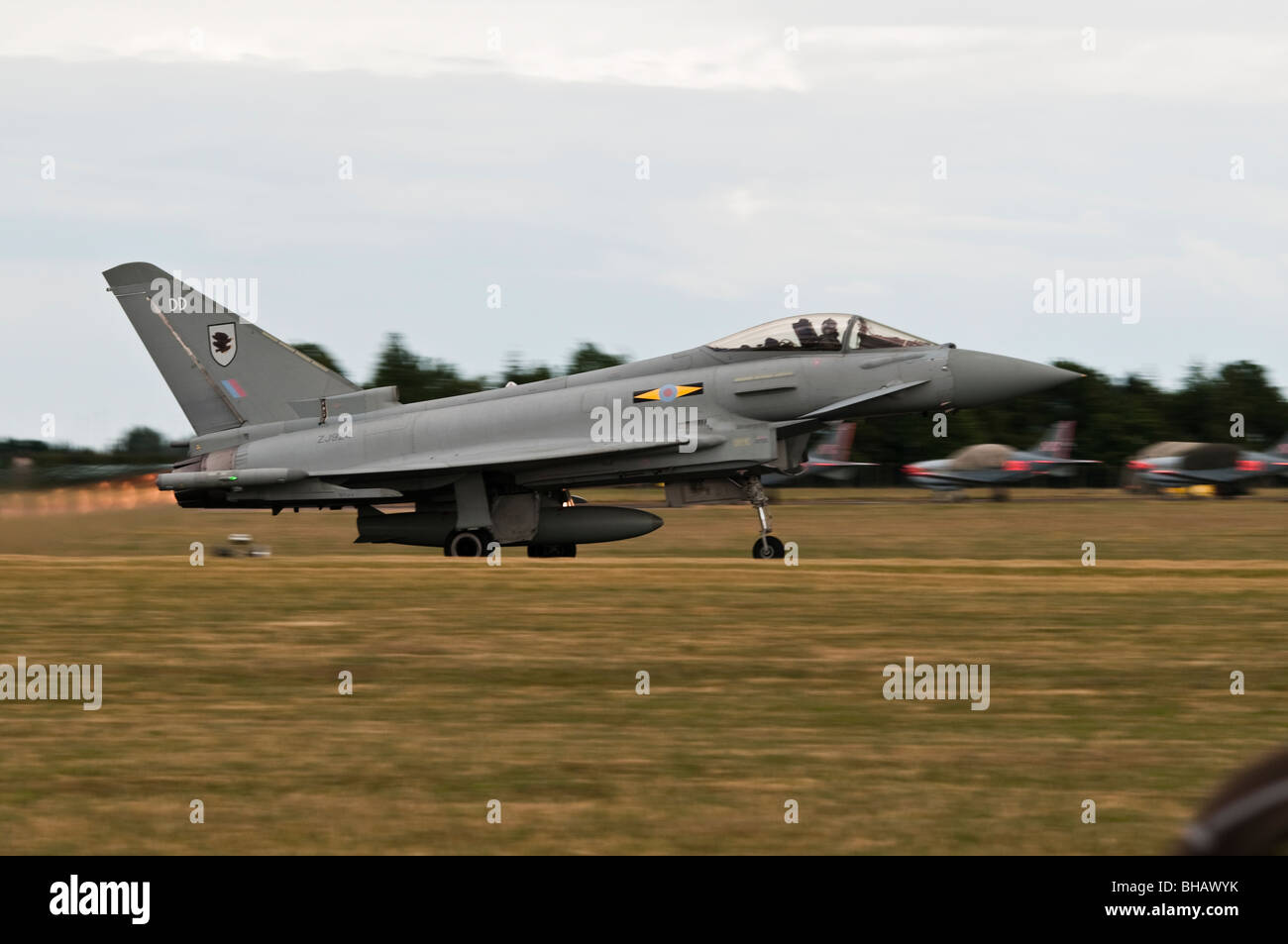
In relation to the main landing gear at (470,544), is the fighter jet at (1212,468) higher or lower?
higher

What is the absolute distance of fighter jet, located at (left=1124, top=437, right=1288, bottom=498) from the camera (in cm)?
5066

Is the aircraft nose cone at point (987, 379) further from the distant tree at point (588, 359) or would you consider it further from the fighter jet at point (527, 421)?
the distant tree at point (588, 359)

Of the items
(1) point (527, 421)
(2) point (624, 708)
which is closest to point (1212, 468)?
(1) point (527, 421)

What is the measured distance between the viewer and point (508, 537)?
67.2 ft

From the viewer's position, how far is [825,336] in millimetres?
19391

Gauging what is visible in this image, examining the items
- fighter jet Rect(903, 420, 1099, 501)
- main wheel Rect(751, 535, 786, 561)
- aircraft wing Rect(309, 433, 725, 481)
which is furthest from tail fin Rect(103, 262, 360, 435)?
fighter jet Rect(903, 420, 1099, 501)

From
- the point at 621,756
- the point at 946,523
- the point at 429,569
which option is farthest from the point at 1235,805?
the point at 946,523

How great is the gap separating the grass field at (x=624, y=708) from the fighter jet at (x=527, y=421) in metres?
2.73

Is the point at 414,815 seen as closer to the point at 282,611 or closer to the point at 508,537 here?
the point at 282,611

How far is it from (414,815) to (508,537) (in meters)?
14.5

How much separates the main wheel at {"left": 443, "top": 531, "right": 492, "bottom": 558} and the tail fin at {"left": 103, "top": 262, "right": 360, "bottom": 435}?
3.02 meters

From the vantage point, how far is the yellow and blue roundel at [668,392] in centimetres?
1958

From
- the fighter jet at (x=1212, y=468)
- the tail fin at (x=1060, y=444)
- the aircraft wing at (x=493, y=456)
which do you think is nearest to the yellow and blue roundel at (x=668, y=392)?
the aircraft wing at (x=493, y=456)

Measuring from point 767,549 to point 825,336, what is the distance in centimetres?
307
